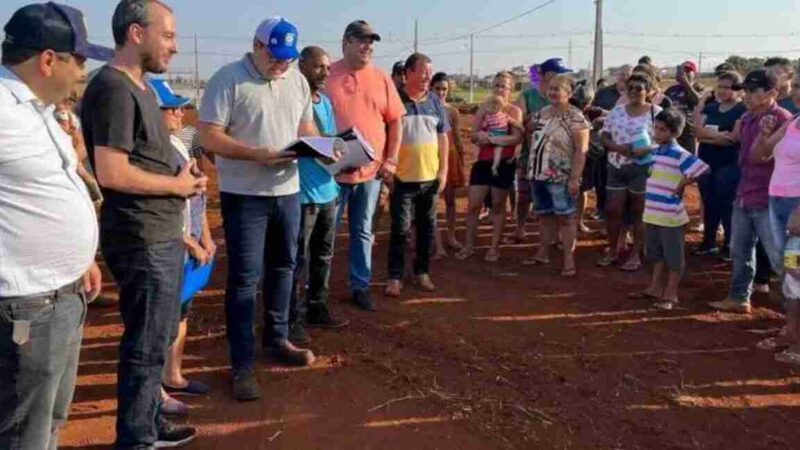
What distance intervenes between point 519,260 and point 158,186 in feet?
16.2

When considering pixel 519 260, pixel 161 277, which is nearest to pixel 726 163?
pixel 519 260

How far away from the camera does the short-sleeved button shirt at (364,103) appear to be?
5.33 m

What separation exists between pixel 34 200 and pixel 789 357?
14.8ft

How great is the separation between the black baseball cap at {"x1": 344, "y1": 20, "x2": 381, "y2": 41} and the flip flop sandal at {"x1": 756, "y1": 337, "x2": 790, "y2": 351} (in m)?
3.41

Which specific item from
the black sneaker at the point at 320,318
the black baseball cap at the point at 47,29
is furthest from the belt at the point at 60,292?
the black sneaker at the point at 320,318

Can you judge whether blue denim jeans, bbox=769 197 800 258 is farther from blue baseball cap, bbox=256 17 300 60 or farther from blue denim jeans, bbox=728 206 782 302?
blue baseball cap, bbox=256 17 300 60

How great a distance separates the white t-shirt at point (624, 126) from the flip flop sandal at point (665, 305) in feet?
4.75

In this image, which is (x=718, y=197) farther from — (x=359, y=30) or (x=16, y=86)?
(x=16, y=86)

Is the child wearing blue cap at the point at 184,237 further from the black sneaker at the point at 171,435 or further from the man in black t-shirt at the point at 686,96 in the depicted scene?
the man in black t-shirt at the point at 686,96

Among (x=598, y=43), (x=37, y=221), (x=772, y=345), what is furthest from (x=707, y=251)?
(x=598, y=43)

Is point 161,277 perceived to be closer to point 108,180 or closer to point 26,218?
point 108,180

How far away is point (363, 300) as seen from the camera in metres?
5.84

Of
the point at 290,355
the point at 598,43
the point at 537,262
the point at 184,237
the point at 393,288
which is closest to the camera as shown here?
the point at 184,237

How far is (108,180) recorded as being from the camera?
2.86 metres
